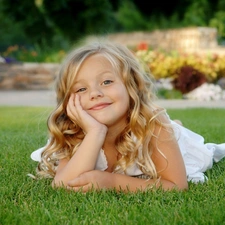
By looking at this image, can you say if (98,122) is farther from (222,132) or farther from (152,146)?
(222,132)

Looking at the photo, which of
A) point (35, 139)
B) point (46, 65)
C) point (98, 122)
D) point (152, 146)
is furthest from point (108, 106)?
point (46, 65)

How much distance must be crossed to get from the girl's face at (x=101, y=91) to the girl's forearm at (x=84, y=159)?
111mm

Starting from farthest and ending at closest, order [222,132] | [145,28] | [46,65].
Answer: [145,28] < [46,65] < [222,132]

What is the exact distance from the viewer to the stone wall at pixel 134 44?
543 inches

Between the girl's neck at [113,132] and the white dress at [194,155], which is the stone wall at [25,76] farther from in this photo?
the girl's neck at [113,132]

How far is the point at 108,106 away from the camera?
2.65 m

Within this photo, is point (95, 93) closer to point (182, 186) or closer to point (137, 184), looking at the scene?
point (137, 184)

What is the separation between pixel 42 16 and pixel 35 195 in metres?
20.9

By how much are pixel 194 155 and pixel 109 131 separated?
89 centimetres

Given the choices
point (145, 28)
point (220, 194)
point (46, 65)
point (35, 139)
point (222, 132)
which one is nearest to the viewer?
point (220, 194)

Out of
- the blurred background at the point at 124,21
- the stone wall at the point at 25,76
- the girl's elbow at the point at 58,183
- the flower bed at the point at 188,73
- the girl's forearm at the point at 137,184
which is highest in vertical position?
the girl's elbow at the point at 58,183

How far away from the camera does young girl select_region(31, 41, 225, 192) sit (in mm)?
2604

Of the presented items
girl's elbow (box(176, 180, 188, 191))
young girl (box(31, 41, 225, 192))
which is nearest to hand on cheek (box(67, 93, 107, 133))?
young girl (box(31, 41, 225, 192))

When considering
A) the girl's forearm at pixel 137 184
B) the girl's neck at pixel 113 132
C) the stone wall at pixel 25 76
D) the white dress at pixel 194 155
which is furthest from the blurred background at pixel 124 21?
the girl's forearm at pixel 137 184
